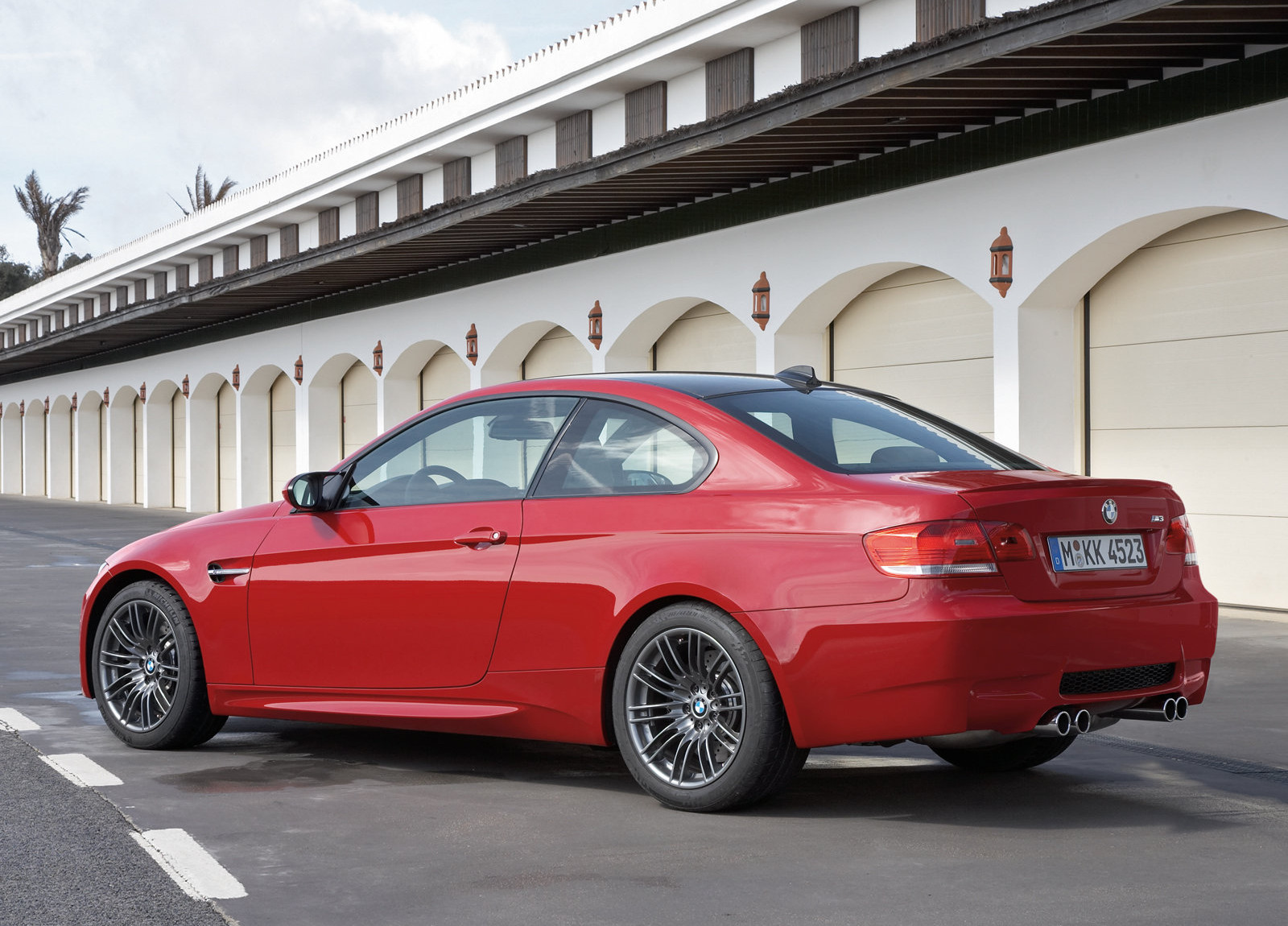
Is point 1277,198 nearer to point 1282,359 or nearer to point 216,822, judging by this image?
point 1282,359

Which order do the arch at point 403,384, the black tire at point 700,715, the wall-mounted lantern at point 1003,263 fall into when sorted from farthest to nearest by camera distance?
the arch at point 403,384 → the wall-mounted lantern at point 1003,263 → the black tire at point 700,715

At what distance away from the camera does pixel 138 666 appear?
21.6 ft

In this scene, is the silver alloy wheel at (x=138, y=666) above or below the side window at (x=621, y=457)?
below

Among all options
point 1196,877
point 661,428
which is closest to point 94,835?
point 661,428

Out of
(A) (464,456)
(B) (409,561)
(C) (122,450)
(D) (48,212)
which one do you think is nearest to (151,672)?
(B) (409,561)

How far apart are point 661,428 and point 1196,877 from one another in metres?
2.22

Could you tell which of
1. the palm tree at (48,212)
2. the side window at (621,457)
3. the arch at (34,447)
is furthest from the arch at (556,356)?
the palm tree at (48,212)

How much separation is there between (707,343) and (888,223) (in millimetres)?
4403

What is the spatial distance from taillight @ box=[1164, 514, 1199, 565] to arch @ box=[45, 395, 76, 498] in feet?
152

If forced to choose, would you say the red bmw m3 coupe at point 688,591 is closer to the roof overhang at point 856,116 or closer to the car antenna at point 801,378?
the car antenna at point 801,378

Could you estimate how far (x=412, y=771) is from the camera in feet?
19.8

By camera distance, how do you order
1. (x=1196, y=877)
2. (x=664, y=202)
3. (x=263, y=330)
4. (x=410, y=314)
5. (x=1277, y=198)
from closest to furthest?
(x=1196, y=877)
(x=1277, y=198)
(x=664, y=202)
(x=410, y=314)
(x=263, y=330)

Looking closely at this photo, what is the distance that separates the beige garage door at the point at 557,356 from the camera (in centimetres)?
2208

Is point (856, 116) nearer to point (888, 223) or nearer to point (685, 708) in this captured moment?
point (888, 223)
